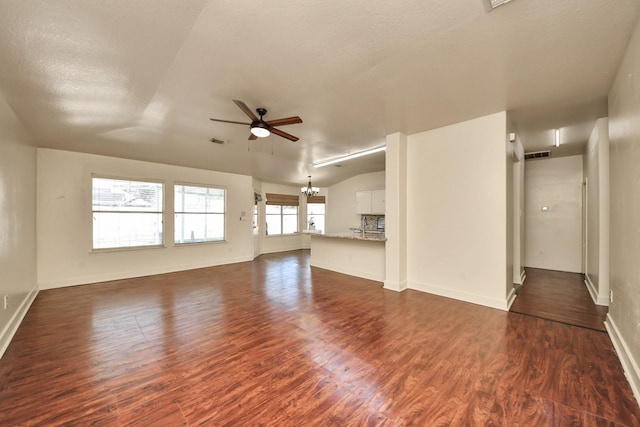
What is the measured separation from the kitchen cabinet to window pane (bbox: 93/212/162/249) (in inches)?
223

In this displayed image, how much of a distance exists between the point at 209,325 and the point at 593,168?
21.0 ft

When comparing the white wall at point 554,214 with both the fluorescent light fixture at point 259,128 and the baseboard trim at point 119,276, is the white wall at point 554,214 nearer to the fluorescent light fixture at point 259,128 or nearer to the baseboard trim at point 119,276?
the fluorescent light fixture at point 259,128

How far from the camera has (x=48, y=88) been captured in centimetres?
257

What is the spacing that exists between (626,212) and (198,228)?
7526 millimetres

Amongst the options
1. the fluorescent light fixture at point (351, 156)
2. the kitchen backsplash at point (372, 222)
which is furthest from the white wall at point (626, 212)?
the kitchen backsplash at point (372, 222)

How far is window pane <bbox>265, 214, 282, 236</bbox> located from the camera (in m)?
9.09

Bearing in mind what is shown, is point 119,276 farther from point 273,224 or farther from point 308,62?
point 308,62

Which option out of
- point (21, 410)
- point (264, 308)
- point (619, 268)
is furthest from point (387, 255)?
point (21, 410)

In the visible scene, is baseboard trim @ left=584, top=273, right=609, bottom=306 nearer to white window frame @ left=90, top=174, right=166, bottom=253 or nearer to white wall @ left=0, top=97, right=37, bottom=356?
white wall @ left=0, top=97, right=37, bottom=356

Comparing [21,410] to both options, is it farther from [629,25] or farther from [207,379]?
[629,25]

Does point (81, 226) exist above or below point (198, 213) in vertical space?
below

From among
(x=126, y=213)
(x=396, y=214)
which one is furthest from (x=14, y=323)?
(x=396, y=214)

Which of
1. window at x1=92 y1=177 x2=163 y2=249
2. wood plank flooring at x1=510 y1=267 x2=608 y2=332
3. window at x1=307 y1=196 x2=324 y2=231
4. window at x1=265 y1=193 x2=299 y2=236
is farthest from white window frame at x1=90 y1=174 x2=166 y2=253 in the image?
wood plank flooring at x1=510 y1=267 x2=608 y2=332

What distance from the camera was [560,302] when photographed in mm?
3812
